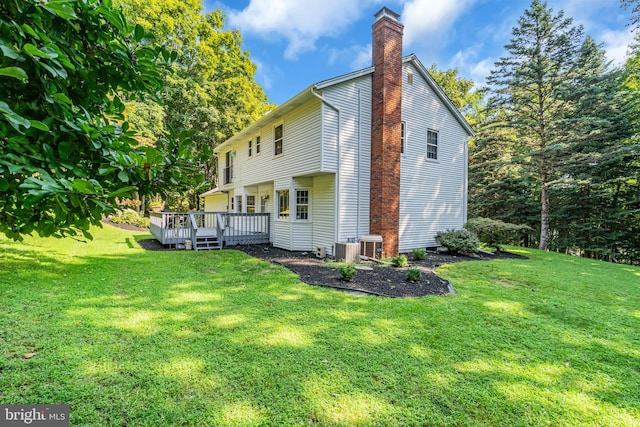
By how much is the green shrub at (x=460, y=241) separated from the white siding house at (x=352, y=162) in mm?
691

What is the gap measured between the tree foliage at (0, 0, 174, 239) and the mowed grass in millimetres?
2058

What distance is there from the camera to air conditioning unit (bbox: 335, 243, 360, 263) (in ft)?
29.9

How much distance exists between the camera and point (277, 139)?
12.6 metres

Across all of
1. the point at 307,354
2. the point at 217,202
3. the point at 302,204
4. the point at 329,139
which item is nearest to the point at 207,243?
the point at 302,204

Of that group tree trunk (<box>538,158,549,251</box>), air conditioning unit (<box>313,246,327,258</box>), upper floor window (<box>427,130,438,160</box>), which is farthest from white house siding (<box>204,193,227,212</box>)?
tree trunk (<box>538,158,549,251</box>)

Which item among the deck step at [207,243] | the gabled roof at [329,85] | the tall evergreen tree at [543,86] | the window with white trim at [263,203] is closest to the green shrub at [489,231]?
the gabled roof at [329,85]

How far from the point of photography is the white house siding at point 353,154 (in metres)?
9.99

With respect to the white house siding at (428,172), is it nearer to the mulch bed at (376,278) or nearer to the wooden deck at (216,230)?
the mulch bed at (376,278)

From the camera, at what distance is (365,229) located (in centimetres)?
1053

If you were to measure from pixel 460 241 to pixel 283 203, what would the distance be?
7.55 metres

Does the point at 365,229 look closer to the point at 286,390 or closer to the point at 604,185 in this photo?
the point at 286,390

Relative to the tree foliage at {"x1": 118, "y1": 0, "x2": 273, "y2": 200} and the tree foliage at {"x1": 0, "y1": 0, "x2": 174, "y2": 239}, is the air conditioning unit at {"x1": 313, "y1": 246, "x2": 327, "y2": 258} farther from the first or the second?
the tree foliage at {"x1": 118, "y1": 0, "x2": 273, "y2": 200}

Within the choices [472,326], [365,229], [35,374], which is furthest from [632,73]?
[35,374]

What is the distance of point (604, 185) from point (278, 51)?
25.6 metres
